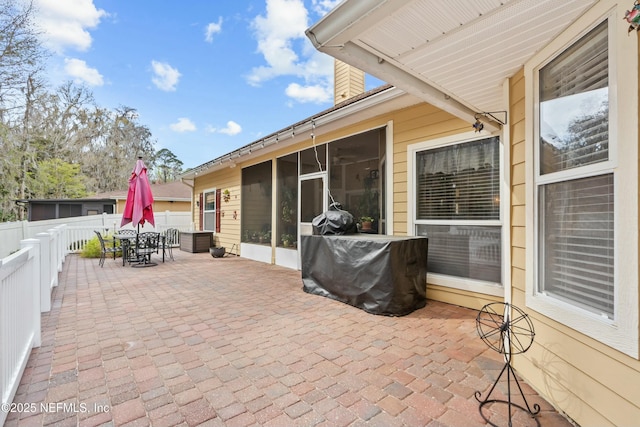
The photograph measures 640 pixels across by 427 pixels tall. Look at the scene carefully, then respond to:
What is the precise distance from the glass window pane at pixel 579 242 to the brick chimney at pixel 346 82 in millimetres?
6257

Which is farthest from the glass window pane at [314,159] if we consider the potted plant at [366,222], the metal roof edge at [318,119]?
the potted plant at [366,222]

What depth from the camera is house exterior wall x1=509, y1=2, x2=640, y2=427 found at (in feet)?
4.50

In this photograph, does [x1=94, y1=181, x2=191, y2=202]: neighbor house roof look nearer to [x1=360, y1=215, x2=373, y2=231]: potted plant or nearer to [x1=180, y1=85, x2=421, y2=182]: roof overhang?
[x1=180, y1=85, x2=421, y2=182]: roof overhang

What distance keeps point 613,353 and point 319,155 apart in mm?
5115

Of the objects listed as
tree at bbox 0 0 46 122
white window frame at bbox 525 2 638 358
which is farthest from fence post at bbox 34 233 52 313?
tree at bbox 0 0 46 122

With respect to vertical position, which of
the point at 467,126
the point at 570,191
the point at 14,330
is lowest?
the point at 14,330

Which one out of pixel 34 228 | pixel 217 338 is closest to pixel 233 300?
pixel 217 338

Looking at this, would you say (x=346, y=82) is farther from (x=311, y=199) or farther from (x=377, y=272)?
(x=377, y=272)

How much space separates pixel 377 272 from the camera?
3512 millimetres

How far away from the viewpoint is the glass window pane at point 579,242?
1.49 m

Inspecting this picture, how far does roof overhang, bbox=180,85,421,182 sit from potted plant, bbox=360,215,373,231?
5.49 ft

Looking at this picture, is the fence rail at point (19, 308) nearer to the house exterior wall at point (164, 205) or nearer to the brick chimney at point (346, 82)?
the brick chimney at point (346, 82)

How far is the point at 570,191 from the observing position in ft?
5.73

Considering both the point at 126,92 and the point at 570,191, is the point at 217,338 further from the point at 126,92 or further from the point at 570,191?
the point at 126,92
